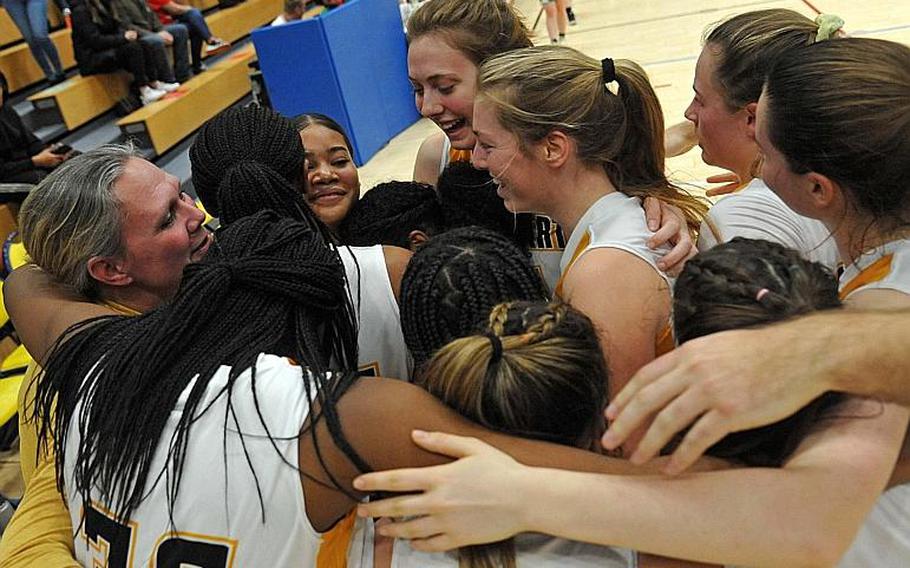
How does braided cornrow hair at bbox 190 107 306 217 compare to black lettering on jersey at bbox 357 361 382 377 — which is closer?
black lettering on jersey at bbox 357 361 382 377

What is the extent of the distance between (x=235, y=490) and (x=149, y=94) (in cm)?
586

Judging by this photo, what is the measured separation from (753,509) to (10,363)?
9.15 feet

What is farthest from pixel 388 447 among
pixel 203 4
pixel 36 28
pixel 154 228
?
pixel 203 4

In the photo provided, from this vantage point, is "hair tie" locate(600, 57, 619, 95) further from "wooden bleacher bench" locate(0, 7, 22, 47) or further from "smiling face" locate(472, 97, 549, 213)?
"wooden bleacher bench" locate(0, 7, 22, 47)

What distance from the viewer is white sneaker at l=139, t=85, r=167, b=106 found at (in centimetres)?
616

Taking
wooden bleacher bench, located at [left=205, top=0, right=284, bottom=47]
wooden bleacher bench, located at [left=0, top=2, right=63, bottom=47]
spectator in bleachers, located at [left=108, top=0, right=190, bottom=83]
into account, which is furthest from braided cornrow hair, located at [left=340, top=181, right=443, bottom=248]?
wooden bleacher bench, located at [left=205, top=0, right=284, bottom=47]

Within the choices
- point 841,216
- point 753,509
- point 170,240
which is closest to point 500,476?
point 753,509

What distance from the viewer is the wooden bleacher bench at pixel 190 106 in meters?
5.66

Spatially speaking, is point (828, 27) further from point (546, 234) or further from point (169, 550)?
point (169, 550)

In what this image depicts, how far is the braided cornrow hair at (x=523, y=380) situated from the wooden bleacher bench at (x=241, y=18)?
25.7 ft

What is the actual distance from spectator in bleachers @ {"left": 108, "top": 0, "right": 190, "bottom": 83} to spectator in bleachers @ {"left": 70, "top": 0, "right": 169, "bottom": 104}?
0.08 meters

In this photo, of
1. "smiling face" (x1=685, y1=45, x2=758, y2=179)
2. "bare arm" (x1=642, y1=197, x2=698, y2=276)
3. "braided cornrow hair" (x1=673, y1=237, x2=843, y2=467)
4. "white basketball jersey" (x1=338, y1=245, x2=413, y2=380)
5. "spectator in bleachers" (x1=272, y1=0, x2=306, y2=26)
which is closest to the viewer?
"braided cornrow hair" (x1=673, y1=237, x2=843, y2=467)

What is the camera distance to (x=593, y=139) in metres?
1.58

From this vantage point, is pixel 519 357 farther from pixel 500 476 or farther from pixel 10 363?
pixel 10 363
